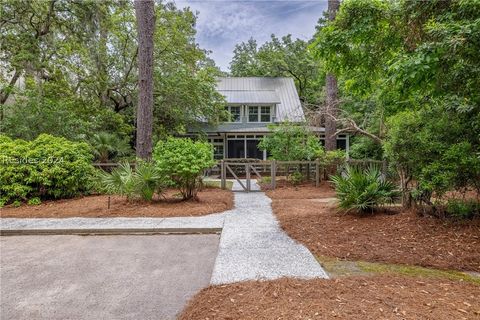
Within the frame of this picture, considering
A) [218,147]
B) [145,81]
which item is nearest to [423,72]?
[145,81]

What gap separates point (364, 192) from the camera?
611cm

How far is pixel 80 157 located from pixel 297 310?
337 inches

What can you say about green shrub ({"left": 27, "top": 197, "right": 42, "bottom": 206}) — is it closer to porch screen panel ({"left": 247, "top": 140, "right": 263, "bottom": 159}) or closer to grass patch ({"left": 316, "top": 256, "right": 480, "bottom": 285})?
grass patch ({"left": 316, "top": 256, "right": 480, "bottom": 285})

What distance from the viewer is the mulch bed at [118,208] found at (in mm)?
7168

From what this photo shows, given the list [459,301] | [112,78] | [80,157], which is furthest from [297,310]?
[112,78]

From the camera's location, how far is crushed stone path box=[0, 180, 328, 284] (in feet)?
12.1

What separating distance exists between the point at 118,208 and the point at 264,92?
17.2 m

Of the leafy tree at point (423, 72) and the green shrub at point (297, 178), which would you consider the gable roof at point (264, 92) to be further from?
the leafy tree at point (423, 72)

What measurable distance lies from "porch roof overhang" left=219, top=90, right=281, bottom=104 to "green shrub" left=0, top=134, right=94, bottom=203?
45.3 feet

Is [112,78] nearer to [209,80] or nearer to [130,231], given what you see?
[209,80]

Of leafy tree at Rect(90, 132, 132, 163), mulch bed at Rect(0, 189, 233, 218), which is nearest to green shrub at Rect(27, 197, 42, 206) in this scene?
mulch bed at Rect(0, 189, 233, 218)

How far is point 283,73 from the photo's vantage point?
26609 mm

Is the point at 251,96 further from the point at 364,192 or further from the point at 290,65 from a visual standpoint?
the point at 364,192

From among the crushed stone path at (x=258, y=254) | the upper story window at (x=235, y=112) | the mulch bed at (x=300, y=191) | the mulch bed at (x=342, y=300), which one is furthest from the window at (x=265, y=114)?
the mulch bed at (x=342, y=300)
